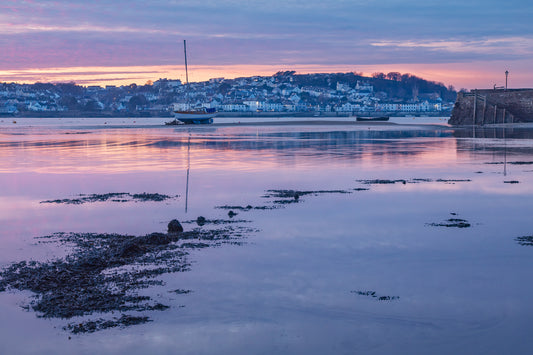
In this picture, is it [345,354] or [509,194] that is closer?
[345,354]

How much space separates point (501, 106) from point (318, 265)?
81809mm

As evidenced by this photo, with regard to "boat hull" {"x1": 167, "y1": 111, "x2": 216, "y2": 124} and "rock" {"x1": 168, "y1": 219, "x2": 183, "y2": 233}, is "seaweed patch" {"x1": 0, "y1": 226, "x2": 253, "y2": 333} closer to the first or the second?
"rock" {"x1": 168, "y1": 219, "x2": 183, "y2": 233}

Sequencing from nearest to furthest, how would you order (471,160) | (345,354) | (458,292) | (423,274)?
1. (345,354)
2. (458,292)
3. (423,274)
4. (471,160)

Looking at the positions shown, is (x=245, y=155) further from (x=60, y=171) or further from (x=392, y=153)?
(x=60, y=171)

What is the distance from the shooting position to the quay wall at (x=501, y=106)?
276 feet

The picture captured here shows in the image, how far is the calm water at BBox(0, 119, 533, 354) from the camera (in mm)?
7367

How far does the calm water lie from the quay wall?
64528 mm

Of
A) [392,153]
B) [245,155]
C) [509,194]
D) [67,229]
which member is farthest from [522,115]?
[67,229]

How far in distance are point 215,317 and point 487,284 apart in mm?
4344

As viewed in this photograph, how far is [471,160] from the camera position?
3128 centimetres

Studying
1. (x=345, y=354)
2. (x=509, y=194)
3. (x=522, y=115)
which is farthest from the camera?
(x=522, y=115)

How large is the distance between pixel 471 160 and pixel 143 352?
2719 cm

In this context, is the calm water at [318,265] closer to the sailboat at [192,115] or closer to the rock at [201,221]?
the rock at [201,221]

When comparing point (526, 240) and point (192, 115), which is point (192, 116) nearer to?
point (192, 115)
